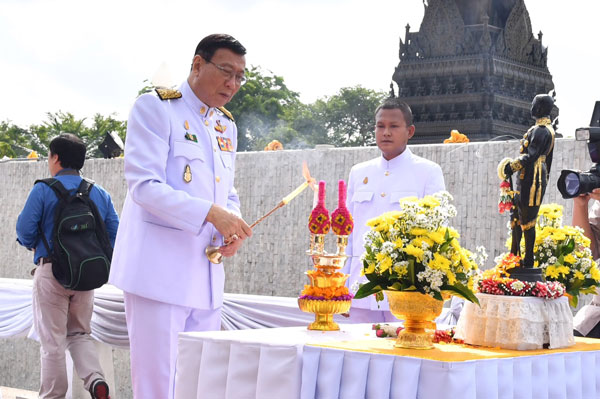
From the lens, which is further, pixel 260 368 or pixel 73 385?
pixel 73 385

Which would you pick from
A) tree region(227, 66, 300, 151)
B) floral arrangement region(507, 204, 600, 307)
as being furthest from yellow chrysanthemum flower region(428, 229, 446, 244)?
tree region(227, 66, 300, 151)

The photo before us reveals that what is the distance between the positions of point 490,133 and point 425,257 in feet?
32.5

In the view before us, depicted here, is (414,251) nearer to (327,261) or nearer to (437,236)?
(437,236)

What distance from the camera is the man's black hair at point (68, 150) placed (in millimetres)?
6441

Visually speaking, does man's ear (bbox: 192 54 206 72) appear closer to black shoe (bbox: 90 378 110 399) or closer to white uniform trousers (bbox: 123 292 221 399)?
white uniform trousers (bbox: 123 292 221 399)

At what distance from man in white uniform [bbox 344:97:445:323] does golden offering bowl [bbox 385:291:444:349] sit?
192 centimetres

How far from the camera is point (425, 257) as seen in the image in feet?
10.7

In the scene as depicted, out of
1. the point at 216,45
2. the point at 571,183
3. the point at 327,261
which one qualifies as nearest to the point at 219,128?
the point at 216,45

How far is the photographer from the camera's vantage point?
489 cm

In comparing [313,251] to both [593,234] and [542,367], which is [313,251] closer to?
[542,367]

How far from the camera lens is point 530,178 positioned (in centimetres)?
385

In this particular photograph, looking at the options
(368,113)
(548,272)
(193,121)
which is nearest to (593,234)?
(548,272)

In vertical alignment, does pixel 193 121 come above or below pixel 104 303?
above

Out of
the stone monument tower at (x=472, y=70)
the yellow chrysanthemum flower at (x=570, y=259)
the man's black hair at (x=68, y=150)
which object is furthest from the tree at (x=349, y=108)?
the yellow chrysanthemum flower at (x=570, y=259)
